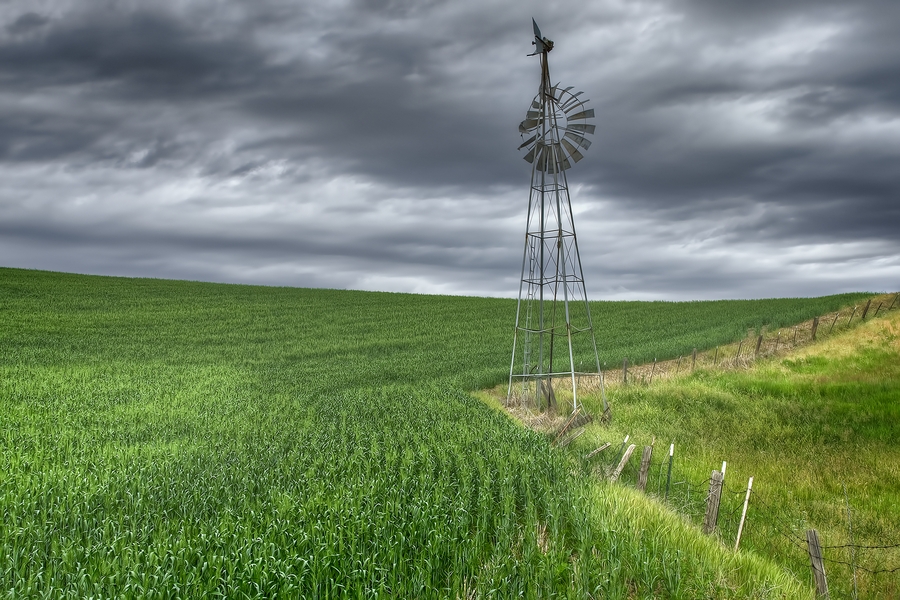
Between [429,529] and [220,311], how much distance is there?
5068 cm

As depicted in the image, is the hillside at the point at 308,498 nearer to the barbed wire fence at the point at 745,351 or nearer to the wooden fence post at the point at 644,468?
the wooden fence post at the point at 644,468

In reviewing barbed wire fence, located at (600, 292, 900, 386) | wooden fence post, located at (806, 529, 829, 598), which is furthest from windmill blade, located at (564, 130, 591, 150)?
wooden fence post, located at (806, 529, 829, 598)

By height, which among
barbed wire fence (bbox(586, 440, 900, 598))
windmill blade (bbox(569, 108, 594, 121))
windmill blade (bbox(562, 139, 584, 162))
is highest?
windmill blade (bbox(569, 108, 594, 121))

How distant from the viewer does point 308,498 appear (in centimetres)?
993

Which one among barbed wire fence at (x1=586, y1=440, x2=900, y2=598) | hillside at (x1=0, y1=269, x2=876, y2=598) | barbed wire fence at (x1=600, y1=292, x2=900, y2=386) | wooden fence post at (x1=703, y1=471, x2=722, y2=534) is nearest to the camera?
hillside at (x1=0, y1=269, x2=876, y2=598)

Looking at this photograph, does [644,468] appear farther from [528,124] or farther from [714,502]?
[528,124]

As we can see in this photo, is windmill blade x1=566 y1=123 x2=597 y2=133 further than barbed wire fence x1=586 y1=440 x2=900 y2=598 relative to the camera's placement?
Yes

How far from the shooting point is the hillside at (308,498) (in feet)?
24.3

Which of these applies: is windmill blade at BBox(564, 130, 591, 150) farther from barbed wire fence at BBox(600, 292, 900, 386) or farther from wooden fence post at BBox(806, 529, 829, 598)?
wooden fence post at BBox(806, 529, 829, 598)

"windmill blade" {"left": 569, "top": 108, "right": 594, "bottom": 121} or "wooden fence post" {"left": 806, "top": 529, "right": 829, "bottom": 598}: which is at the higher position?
"windmill blade" {"left": 569, "top": 108, "right": 594, "bottom": 121}

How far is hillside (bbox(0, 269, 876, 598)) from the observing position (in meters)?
7.41

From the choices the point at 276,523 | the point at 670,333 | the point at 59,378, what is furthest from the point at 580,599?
the point at 670,333

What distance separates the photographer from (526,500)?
10.0 meters

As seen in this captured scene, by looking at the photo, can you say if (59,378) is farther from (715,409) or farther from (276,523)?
(715,409)
